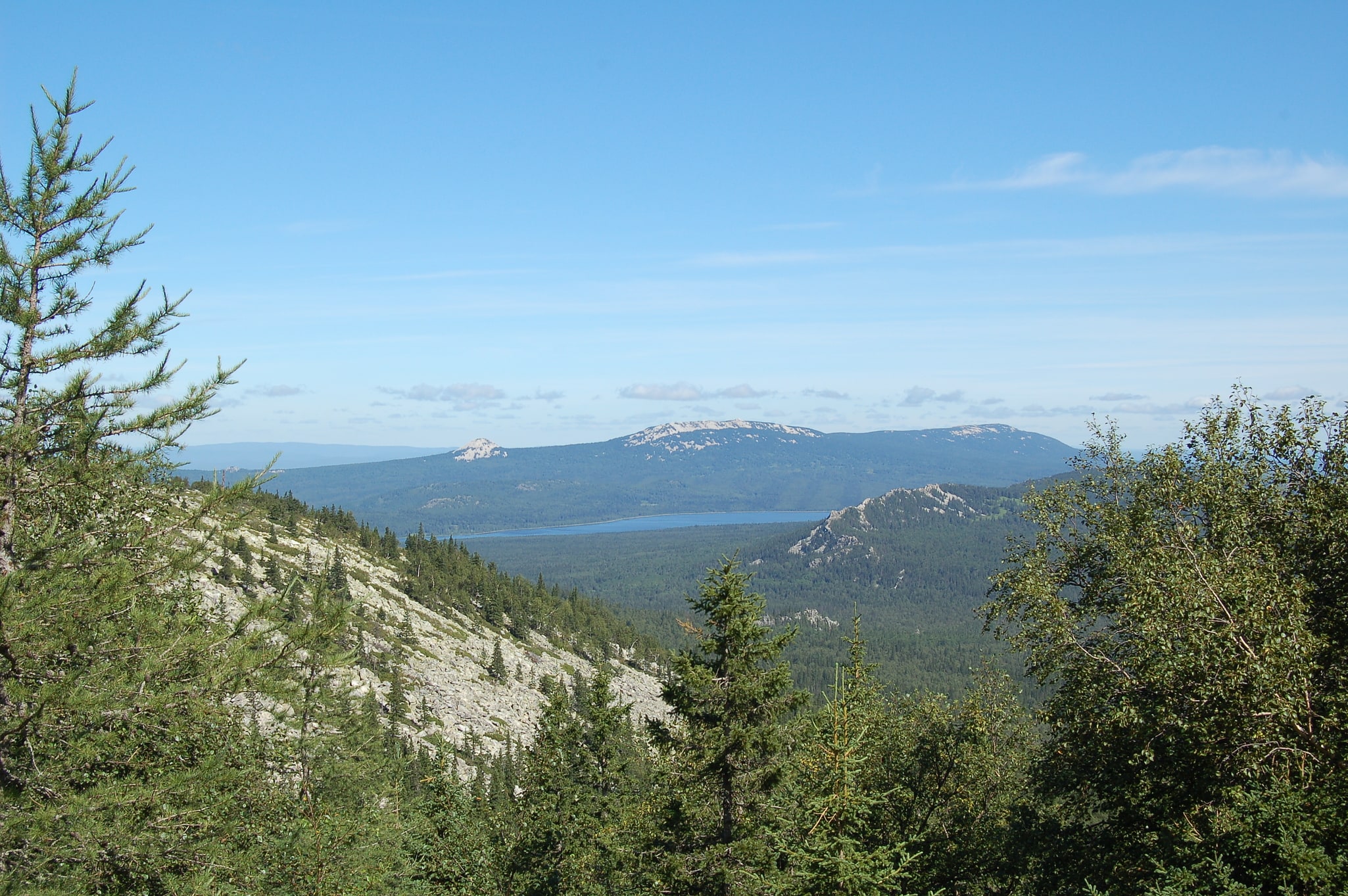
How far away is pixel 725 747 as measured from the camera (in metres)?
17.0

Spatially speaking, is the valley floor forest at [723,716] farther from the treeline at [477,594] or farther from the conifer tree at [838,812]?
the treeline at [477,594]

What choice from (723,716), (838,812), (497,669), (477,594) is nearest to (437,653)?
(497,669)

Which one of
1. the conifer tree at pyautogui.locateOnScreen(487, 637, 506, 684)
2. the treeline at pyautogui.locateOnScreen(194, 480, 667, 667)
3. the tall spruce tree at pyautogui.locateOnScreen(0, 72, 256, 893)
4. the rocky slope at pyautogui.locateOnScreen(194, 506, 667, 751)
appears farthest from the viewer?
the treeline at pyautogui.locateOnScreen(194, 480, 667, 667)

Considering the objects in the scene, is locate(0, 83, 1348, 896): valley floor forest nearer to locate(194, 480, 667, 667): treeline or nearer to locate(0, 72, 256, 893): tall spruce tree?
locate(0, 72, 256, 893): tall spruce tree

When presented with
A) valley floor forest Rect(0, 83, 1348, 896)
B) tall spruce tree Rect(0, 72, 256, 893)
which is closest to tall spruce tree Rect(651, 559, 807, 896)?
valley floor forest Rect(0, 83, 1348, 896)

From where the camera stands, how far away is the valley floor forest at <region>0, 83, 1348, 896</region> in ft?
32.4

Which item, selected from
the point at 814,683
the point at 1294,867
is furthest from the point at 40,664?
the point at 814,683

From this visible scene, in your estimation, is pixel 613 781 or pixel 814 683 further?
pixel 814 683

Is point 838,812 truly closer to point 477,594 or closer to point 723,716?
point 723,716

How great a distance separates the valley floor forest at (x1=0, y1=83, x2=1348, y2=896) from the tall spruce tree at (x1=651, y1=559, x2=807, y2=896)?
0.24ft

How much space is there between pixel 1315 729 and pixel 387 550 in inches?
6123

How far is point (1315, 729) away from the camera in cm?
1423

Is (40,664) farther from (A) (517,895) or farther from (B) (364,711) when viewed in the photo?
(A) (517,895)

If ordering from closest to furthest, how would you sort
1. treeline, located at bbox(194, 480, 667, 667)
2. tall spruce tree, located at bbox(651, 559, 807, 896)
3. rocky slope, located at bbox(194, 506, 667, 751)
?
tall spruce tree, located at bbox(651, 559, 807, 896) < rocky slope, located at bbox(194, 506, 667, 751) < treeline, located at bbox(194, 480, 667, 667)
